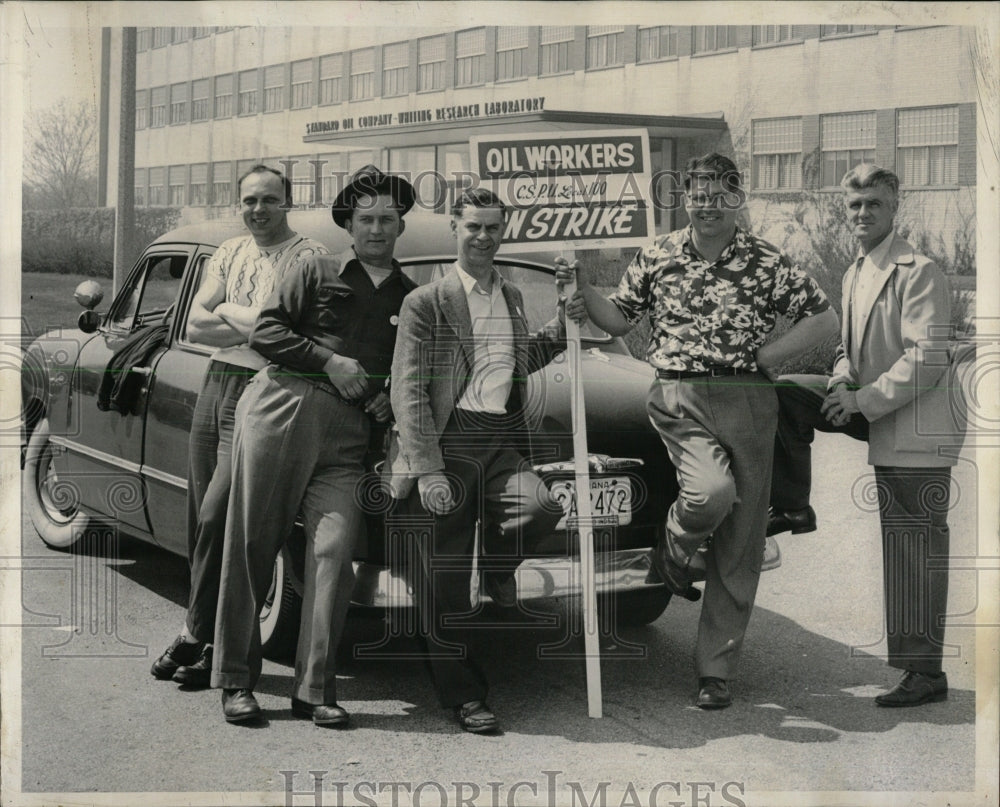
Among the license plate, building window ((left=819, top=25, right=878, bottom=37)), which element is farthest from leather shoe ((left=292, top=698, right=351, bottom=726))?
building window ((left=819, top=25, right=878, bottom=37))

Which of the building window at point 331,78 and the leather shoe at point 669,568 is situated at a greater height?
the building window at point 331,78

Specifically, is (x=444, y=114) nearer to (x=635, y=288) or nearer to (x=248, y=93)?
(x=248, y=93)

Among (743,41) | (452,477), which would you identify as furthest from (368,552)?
(743,41)

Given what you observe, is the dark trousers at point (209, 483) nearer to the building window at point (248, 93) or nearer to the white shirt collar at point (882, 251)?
the building window at point (248, 93)

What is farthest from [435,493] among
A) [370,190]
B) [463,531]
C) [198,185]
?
[198,185]

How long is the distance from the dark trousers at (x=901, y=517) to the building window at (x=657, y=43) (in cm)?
136

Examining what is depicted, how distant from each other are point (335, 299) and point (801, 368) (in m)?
1.88

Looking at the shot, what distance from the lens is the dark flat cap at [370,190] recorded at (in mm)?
5012

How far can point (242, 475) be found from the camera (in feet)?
16.6

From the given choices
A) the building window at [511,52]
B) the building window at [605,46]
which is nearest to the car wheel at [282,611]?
the building window at [511,52]

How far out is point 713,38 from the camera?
17.2 ft

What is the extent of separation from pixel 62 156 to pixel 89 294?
2.49 ft

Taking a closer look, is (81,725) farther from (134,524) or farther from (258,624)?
(134,524)

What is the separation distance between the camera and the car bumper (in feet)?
16.7
